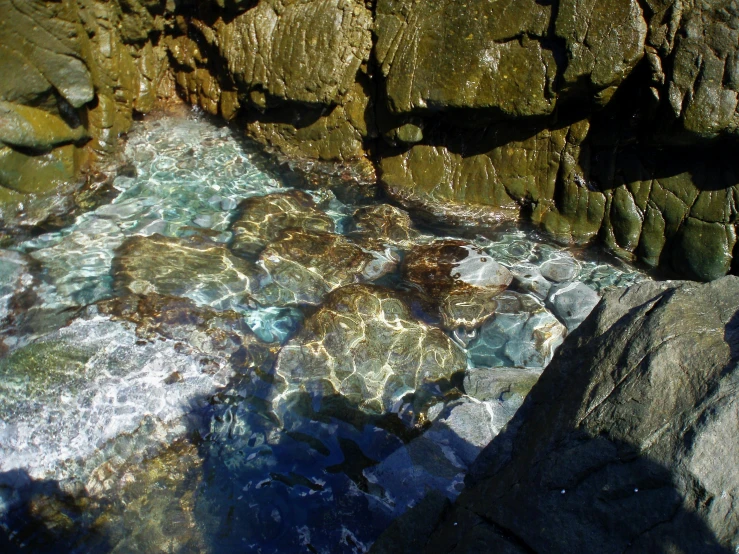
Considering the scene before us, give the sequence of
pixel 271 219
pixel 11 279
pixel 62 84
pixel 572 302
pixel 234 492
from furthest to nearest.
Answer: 1. pixel 271 219
2. pixel 62 84
3. pixel 572 302
4. pixel 11 279
5. pixel 234 492

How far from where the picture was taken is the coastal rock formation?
6.57 ft

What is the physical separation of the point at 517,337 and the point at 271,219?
267 cm

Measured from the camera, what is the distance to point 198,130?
7.42 metres

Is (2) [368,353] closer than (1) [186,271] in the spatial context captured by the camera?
Yes

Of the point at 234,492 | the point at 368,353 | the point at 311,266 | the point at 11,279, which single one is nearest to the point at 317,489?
the point at 234,492

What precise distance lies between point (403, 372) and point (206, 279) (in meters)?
2.02

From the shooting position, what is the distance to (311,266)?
18.4 ft

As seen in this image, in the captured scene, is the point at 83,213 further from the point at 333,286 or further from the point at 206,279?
the point at 333,286

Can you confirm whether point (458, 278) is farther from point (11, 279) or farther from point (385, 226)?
point (11, 279)

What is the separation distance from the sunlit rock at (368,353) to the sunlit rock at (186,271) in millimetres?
902

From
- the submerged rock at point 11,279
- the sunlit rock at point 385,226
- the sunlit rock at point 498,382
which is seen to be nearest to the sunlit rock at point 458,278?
the sunlit rock at point 385,226

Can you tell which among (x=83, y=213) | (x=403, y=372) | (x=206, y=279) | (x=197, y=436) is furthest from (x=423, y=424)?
(x=83, y=213)

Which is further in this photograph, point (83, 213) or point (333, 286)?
point (83, 213)

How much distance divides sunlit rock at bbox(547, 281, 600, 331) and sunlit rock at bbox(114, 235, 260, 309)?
2660mm
